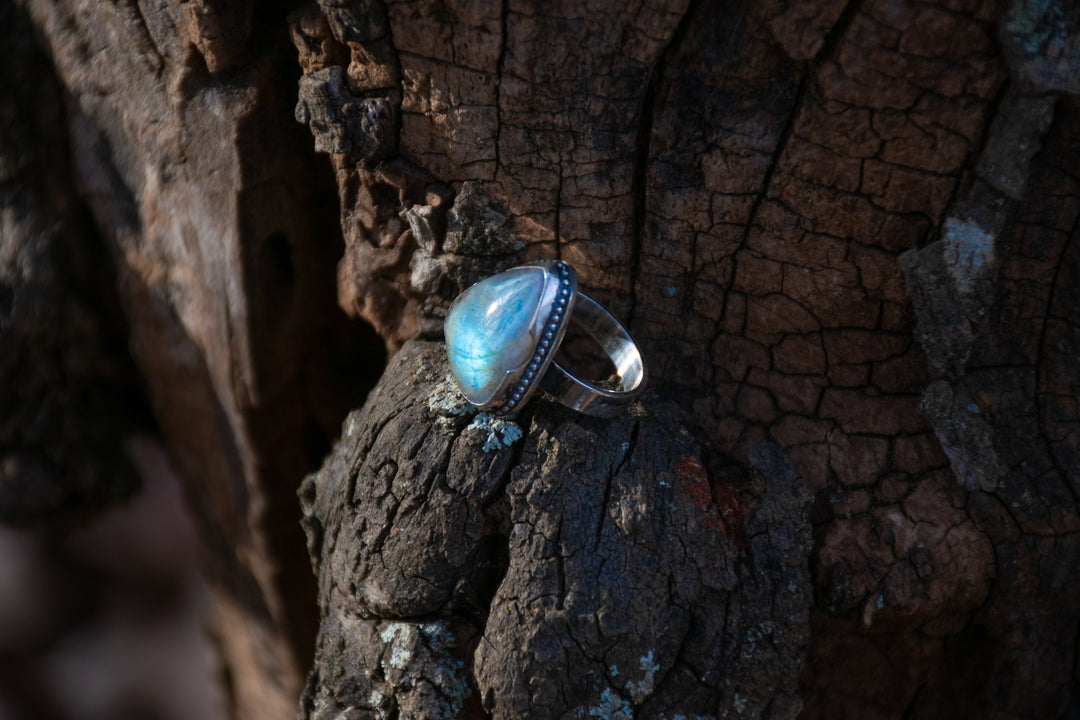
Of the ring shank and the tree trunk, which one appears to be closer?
the tree trunk

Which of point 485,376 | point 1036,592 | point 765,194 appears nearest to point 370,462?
point 485,376

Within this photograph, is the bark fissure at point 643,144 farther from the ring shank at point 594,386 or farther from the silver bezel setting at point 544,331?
the silver bezel setting at point 544,331

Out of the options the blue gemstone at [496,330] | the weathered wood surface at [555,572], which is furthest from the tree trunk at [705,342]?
the blue gemstone at [496,330]

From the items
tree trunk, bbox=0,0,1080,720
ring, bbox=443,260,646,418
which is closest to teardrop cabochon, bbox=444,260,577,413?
ring, bbox=443,260,646,418

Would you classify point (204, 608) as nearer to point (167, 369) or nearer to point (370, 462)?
point (167, 369)

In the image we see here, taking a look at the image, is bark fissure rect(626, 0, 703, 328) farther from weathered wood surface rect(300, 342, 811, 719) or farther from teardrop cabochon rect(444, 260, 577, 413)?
weathered wood surface rect(300, 342, 811, 719)

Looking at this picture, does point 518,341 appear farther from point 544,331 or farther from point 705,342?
point 705,342
